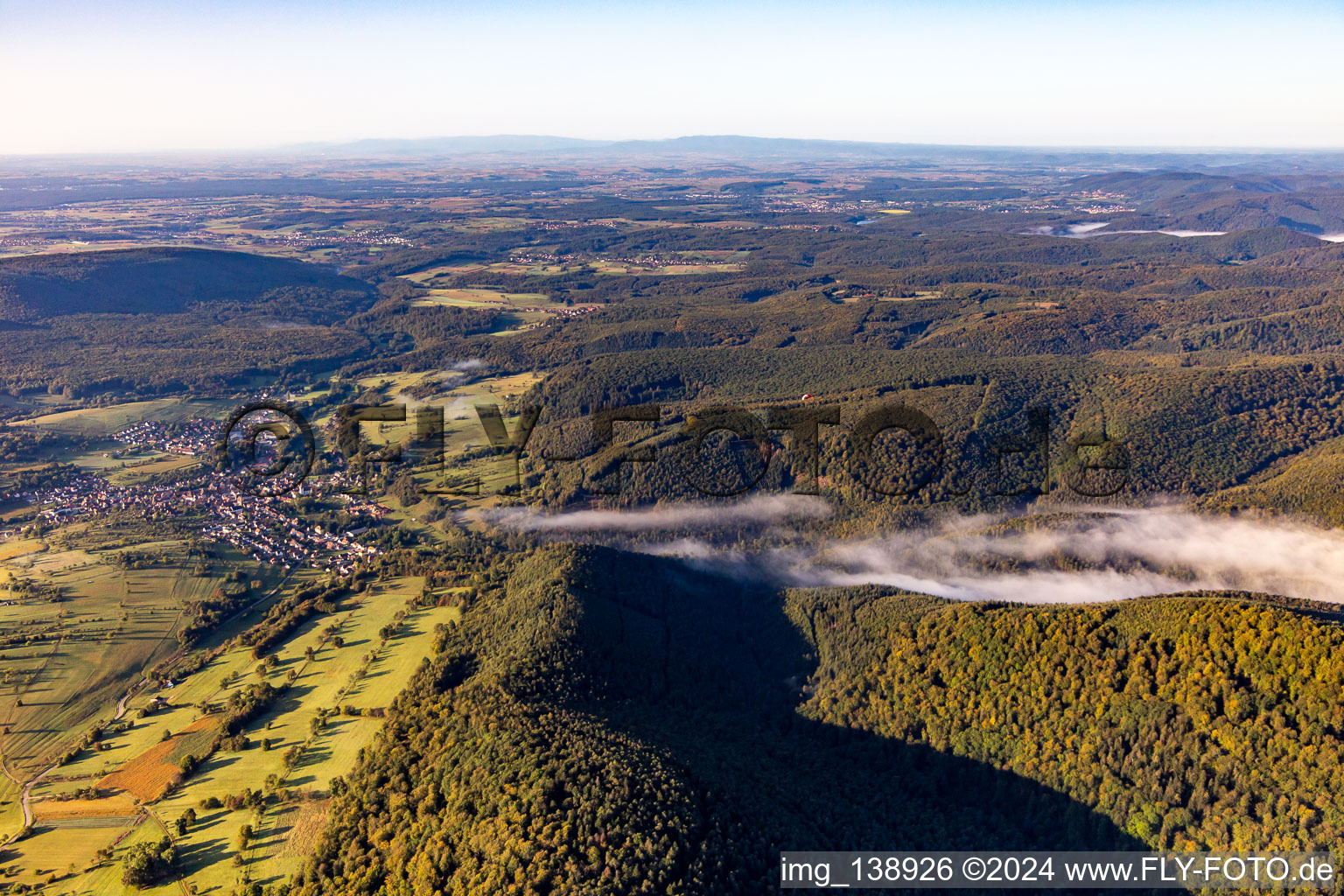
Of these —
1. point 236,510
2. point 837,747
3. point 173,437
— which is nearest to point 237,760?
point 837,747

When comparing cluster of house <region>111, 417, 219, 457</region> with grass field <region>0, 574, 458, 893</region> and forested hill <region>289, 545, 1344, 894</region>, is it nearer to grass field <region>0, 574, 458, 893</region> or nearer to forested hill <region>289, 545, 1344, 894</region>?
grass field <region>0, 574, 458, 893</region>

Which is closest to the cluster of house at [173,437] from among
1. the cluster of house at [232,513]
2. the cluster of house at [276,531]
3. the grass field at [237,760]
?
the cluster of house at [232,513]

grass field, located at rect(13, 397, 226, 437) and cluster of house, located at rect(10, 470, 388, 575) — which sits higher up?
grass field, located at rect(13, 397, 226, 437)

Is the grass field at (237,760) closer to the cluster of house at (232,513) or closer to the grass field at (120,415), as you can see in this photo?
the cluster of house at (232,513)

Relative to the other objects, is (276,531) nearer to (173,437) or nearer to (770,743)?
(173,437)

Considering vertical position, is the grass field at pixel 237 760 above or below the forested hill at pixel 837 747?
below

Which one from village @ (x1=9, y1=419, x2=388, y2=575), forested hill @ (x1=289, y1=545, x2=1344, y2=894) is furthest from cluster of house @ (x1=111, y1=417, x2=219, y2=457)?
forested hill @ (x1=289, y1=545, x2=1344, y2=894)

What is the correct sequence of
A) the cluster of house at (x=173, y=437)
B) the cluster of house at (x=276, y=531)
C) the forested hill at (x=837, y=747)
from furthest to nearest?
the cluster of house at (x=173, y=437) → the cluster of house at (x=276, y=531) → the forested hill at (x=837, y=747)

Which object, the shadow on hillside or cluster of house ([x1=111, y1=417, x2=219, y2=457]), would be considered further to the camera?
cluster of house ([x1=111, y1=417, x2=219, y2=457])
